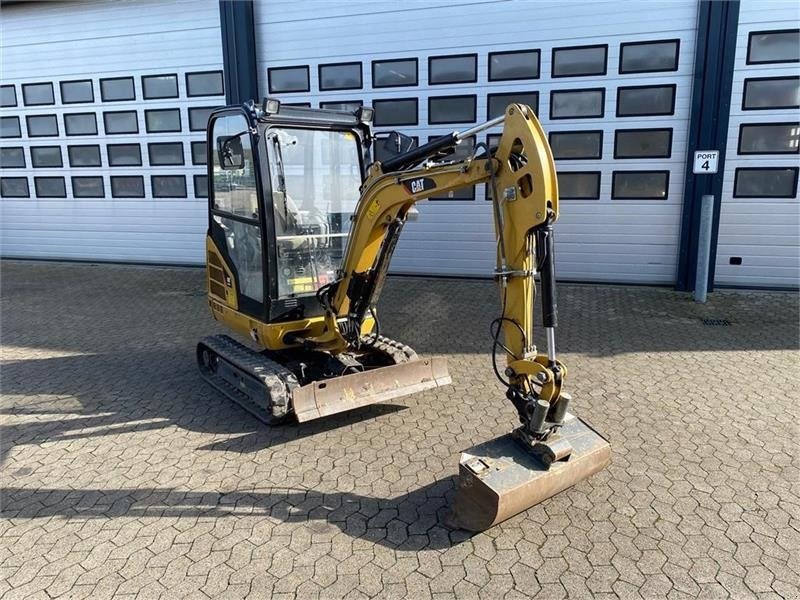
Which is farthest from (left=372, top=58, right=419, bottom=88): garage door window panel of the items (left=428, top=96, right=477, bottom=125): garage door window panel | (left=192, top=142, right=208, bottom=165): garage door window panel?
(left=192, top=142, right=208, bottom=165): garage door window panel

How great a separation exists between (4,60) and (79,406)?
12.1 m

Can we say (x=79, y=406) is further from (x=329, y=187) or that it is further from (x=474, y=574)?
(x=474, y=574)

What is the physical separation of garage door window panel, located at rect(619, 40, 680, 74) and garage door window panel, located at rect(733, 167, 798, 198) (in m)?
2.13

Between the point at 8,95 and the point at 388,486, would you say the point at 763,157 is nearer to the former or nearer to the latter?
the point at 388,486

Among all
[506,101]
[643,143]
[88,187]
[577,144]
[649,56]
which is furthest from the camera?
[88,187]

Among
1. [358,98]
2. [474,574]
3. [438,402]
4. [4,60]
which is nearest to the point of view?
[474,574]

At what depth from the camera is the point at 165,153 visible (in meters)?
12.6

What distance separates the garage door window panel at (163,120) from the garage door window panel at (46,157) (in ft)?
8.83

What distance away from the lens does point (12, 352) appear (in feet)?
24.1

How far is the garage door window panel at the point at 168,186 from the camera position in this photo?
1260 cm

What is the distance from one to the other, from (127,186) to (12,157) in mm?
3568

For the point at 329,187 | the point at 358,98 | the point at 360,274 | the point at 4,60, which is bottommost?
the point at 360,274

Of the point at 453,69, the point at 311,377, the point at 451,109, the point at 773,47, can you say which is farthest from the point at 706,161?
the point at 311,377

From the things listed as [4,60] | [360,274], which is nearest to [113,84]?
[4,60]
